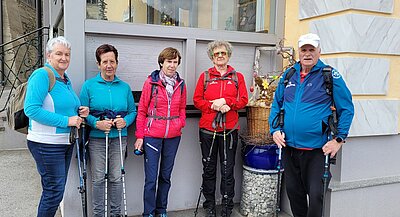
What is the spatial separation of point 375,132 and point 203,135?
5.32 ft

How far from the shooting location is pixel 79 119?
2594mm

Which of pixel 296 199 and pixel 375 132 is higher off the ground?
pixel 375 132

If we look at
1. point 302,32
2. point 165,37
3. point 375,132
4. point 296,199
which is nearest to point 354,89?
point 375,132

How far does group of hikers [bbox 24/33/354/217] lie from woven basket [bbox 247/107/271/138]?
25 centimetres

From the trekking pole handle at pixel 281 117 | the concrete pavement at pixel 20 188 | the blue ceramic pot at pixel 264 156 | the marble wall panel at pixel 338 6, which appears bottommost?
the concrete pavement at pixel 20 188

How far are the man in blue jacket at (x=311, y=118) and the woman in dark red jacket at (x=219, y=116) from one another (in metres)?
0.67

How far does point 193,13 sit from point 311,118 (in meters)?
1.88

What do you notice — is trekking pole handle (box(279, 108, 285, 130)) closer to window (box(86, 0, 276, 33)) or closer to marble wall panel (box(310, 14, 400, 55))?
marble wall panel (box(310, 14, 400, 55))

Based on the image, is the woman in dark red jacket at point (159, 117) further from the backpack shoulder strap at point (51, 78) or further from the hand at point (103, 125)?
the backpack shoulder strap at point (51, 78)

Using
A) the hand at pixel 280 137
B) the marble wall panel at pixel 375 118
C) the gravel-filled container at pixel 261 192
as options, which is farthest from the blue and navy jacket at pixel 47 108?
the marble wall panel at pixel 375 118

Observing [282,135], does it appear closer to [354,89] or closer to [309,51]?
[309,51]

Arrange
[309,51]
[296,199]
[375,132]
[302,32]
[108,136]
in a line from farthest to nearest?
1. [302,32]
2. [375,132]
3. [108,136]
4. [296,199]
5. [309,51]

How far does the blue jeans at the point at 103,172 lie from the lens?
2.99 meters

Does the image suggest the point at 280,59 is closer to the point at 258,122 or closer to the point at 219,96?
the point at 258,122
